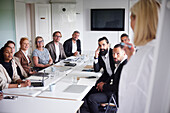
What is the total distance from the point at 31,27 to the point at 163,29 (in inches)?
339

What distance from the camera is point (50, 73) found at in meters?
4.13

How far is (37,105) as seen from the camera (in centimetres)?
264

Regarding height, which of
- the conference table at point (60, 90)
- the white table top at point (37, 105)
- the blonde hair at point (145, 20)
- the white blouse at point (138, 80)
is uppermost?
the blonde hair at point (145, 20)

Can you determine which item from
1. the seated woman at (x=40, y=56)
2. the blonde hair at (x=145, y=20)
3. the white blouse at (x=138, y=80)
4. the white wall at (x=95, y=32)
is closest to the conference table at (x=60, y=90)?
the seated woman at (x=40, y=56)

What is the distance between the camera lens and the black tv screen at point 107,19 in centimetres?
909

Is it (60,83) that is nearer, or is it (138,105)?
(138,105)

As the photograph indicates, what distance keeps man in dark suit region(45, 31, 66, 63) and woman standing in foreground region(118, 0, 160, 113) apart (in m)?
4.80

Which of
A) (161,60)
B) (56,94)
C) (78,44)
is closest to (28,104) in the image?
(56,94)

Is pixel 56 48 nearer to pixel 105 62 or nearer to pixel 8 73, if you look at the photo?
pixel 105 62

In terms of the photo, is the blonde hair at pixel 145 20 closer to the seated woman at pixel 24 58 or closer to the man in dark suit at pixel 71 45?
the seated woman at pixel 24 58

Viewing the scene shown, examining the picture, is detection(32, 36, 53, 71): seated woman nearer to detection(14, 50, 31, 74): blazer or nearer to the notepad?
detection(14, 50, 31, 74): blazer

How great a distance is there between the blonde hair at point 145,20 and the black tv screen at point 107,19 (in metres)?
8.11

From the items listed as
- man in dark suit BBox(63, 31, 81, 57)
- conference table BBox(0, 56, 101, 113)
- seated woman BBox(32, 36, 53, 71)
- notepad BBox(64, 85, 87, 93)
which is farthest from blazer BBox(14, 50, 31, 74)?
man in dark suit BBox(63, 31, 81, 57)

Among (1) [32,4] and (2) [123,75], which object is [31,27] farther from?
(2) [123,75]
